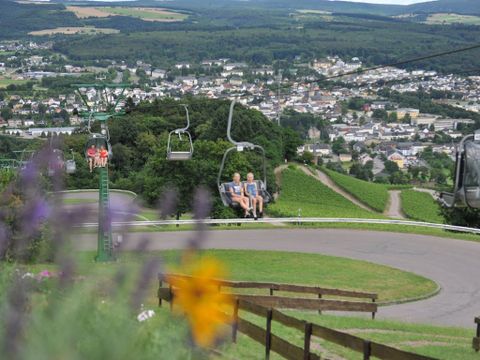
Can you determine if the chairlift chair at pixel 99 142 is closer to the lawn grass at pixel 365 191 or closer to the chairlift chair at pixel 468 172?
the chairlift chair at pixel 468 172

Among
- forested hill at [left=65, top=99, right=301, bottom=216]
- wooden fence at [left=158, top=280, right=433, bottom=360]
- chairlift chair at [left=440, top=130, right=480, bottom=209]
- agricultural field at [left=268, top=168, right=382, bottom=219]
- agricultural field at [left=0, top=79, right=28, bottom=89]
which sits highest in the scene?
chairlift chair at [left=440, top=130, right=480, bottom=209]

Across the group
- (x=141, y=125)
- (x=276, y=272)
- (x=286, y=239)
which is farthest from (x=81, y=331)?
(x=141, y=125)

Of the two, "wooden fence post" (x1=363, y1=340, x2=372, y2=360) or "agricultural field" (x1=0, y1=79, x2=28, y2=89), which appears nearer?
"wooden fence post" (x1=363, y1=340, x2=372, y2=360)

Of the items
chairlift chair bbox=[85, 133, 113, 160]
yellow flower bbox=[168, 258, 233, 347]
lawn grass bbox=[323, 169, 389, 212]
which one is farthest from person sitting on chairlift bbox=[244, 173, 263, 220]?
lawn grass bbox=[323, 169, 389, 212]

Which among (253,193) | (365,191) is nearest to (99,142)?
(253,193)

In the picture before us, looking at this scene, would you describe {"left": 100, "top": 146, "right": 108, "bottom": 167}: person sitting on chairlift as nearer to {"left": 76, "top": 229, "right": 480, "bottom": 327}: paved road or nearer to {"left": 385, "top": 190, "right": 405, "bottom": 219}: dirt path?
{"left": 76, "top": 229, "right": 480, "bottom": 327}: paved road

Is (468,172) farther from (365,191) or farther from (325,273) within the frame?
(365,191)

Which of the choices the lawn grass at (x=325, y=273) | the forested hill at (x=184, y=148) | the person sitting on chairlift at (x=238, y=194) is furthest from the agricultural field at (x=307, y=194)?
the person sitting on chairlift at (x=238, y=194)
